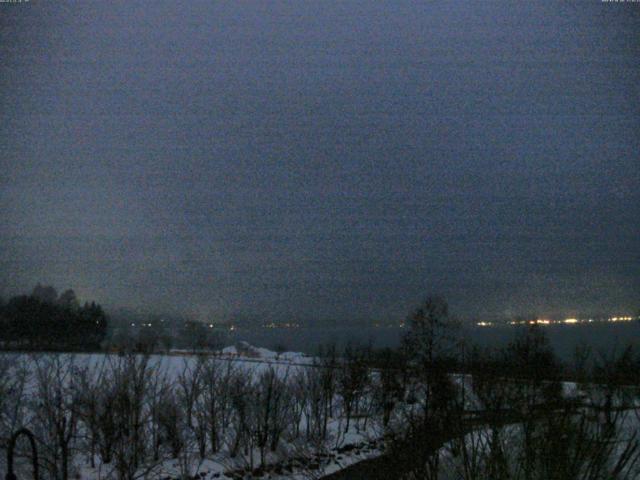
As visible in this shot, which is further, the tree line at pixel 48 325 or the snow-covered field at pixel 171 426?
the tree line at pixel 48 325

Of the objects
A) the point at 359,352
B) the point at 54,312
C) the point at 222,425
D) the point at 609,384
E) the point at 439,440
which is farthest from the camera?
the point at 54,312

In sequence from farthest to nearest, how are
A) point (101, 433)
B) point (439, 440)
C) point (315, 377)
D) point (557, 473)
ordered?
point (315, 377)
point (101, 433)
point (439, 440)
point (557, 473)

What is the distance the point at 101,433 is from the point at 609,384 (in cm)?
2208

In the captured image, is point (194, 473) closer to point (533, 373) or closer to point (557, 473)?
point (533, 373)

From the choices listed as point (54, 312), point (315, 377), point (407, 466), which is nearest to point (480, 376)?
point (315, 377)

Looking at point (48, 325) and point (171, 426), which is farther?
point (48, 325)

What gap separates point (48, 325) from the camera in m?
82.1

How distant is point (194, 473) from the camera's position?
25031mm

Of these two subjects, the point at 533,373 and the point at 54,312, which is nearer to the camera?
the point at 533,373

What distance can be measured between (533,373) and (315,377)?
13098 millimetres

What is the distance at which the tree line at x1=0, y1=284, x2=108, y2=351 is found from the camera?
76.8 m

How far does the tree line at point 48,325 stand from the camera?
76.8 metres

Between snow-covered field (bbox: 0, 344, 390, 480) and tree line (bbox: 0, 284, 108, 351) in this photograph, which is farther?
tree line (bbox: 0, 284, 108, 351)

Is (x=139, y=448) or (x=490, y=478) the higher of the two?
(x=490, y=478)
